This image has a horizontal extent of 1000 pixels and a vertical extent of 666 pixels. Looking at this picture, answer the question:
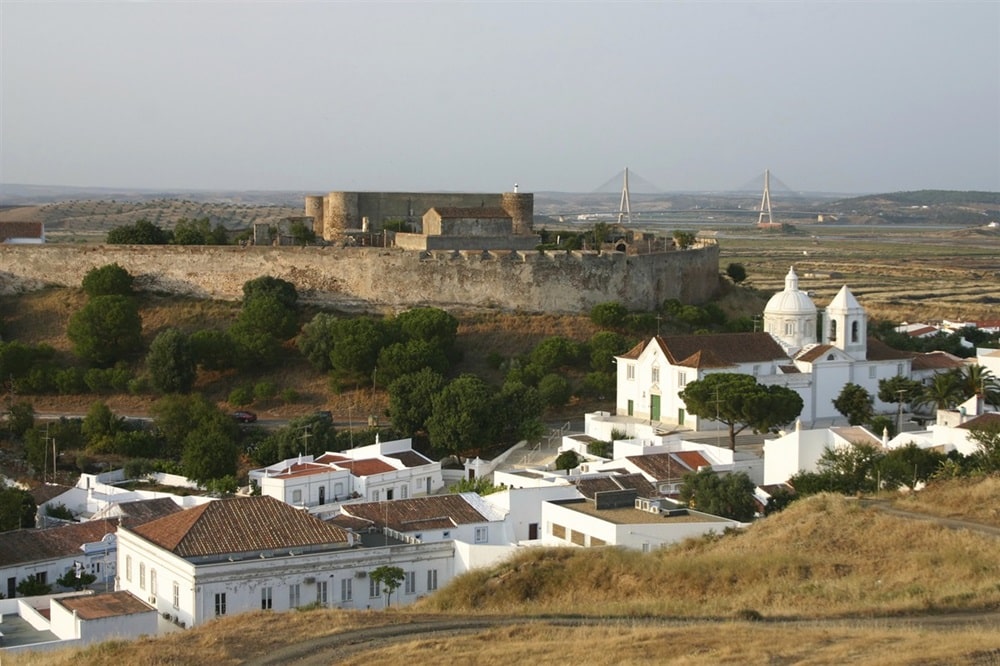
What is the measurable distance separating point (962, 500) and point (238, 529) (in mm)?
8332

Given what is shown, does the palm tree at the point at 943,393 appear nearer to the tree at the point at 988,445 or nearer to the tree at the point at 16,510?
the tree at the point at 988,445

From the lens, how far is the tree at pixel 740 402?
82.3 feet

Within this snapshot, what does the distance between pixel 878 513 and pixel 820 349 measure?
12494 millimetres

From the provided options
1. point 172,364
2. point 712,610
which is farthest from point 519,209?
point 712,610

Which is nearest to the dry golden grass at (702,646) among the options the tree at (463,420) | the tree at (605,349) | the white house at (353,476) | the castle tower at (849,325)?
the white house at (353,476)

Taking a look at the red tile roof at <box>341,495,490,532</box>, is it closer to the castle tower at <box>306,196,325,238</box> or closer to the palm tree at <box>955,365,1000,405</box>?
the palm tree at <box>955,365,1000,405</box>

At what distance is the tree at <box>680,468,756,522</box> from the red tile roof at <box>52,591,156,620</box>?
23.8ft

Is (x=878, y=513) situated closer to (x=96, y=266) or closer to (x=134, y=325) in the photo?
(x=134, y=325)

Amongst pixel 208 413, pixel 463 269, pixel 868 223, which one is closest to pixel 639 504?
pixel 208 413

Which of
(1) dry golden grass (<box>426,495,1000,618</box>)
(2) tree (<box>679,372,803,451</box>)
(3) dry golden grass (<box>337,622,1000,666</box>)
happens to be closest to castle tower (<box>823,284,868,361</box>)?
(2) tree (<box>679,372,803,451</box>)

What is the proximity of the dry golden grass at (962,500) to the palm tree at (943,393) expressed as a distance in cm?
906

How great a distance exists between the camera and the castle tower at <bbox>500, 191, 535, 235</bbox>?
122ft

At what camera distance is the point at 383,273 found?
33.0m

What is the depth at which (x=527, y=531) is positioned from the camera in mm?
19797
